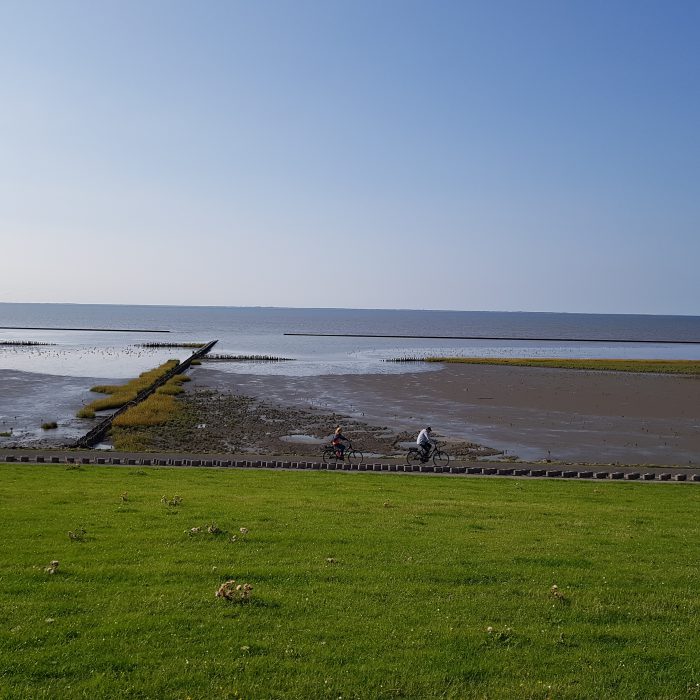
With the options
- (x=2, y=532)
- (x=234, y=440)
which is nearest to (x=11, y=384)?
(x=234, y=440)

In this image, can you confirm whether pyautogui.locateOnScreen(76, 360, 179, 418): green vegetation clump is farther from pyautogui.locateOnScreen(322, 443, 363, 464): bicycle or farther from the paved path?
pyautogui.locateOnScreen(322, 443, 363, 464): bicycle

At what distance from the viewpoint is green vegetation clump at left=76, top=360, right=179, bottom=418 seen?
53662mm

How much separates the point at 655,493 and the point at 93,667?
2152 cm

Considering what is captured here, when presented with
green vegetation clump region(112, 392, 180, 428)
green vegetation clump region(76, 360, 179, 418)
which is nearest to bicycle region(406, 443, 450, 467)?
green vegetation clump region(112, 392, 180, 428)

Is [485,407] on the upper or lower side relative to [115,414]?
upper

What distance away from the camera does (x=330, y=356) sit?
125562 millimetres

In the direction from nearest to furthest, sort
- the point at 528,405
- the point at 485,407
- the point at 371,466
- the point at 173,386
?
the point at 371,466 → the point at 485,407 → the point at 528,405 → the point at 173,386

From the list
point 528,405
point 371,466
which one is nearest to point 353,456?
point 371,466

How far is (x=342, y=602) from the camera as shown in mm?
10773

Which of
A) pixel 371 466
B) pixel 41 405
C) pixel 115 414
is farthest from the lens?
pixel 41 405

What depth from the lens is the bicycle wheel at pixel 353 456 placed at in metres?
33.0

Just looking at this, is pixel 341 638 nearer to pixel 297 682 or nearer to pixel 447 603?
pixel 297 682

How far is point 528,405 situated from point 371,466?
1382 inches

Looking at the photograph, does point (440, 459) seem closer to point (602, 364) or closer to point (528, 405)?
point (528, 405)
